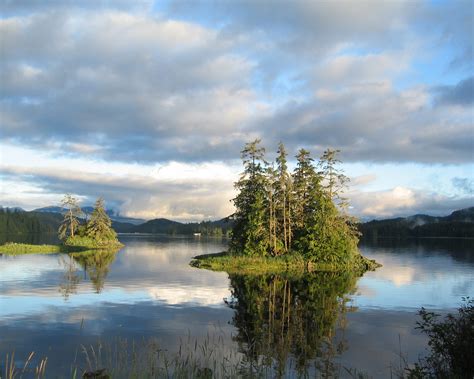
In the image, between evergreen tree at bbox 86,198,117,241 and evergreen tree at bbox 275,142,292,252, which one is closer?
evergreen tree at bbox 275,142,292,252

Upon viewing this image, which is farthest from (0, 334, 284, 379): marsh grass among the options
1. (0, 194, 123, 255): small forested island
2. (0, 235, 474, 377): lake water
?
(0, 194, 123, 255): small forested island

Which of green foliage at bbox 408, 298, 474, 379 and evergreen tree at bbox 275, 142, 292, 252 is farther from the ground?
evergreen tree at bbox 275, 142, 292, 252

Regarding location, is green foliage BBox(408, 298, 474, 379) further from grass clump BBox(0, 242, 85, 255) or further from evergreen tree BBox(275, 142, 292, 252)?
grass clump BBox(0, 242, 85, 255)

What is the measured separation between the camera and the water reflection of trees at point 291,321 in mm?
18080

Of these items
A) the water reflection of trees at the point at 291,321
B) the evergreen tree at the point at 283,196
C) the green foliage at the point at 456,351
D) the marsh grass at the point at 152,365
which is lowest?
the water reflection of trees at the point at 291,321

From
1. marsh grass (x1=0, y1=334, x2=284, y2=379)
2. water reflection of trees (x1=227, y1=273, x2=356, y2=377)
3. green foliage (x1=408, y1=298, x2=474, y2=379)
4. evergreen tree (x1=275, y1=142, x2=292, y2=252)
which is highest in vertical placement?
evergreen tree (x1=275, y1=142, x2=292, y2=252)

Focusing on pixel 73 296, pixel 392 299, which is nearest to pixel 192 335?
pixel 73 296

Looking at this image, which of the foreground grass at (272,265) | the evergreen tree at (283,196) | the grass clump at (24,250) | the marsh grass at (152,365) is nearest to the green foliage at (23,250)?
the grass clump at (24,250)

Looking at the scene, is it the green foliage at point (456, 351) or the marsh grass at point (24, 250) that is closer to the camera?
the green foliage at point (456, 351)

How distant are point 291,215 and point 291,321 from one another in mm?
40071

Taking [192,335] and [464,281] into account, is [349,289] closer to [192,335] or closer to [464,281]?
[464,281]

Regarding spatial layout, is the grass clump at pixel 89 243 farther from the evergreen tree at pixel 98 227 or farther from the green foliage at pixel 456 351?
the green foliage at pixel 456 351

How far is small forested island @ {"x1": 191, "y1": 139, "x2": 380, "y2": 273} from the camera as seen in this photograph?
60531 mm

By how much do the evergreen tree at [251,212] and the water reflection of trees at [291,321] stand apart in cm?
1342
